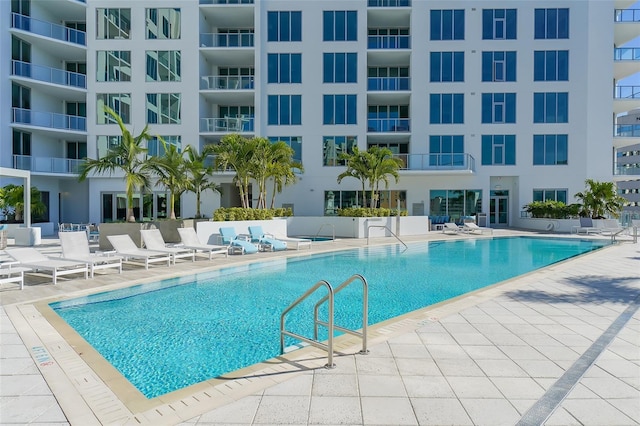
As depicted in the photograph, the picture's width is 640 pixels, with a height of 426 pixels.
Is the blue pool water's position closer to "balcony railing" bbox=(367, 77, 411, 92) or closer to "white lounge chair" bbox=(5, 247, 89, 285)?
"white lounge chair" bbox=(5, 247, 89, 285)

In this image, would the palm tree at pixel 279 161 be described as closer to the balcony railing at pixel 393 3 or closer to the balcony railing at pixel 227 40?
the balcony railing at pixel 227 40

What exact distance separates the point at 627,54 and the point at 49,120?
39172 millimetres

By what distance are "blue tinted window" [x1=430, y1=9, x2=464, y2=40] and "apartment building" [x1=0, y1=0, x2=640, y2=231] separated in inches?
3.8

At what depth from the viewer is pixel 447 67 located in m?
26.5

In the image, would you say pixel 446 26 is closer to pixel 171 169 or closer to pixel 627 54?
pixel 627 54

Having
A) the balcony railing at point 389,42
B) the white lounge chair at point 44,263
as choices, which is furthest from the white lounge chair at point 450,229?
the white lounge chair at point 44,263

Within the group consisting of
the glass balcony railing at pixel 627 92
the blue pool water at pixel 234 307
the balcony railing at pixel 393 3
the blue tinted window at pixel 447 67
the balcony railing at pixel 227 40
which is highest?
the balcony railing at pixel 393 3

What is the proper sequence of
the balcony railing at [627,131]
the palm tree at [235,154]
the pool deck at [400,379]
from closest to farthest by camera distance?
the pool deck at [400,379]
the palm tree at [235,154]
the balcony railing at [627,131]

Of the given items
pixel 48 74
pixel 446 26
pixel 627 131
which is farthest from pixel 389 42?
pixel 48 74

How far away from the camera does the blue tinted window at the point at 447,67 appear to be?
86.9 ft

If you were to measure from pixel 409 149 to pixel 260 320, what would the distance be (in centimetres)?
2248

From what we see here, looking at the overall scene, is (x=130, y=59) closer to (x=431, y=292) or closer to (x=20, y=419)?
(x=431, y=292)

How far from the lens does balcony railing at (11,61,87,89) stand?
2378cm

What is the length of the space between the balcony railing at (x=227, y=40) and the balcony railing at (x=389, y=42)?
8300 millimetres
